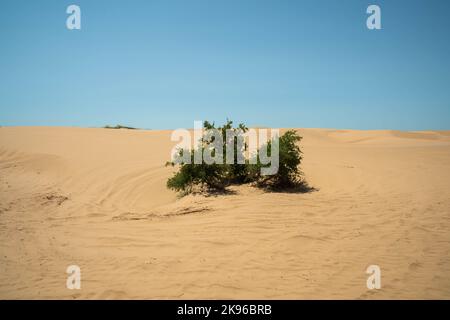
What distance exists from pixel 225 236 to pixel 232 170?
3534 mm

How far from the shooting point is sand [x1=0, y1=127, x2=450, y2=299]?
4.12 m

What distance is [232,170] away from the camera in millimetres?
8969

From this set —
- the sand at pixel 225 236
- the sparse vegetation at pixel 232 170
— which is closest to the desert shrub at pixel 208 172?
the sparse vegetation at pixel 232 170

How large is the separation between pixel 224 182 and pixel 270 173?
4.74ft

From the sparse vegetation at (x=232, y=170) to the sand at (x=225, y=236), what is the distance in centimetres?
47

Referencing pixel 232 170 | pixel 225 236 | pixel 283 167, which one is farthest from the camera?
pixel 232 170

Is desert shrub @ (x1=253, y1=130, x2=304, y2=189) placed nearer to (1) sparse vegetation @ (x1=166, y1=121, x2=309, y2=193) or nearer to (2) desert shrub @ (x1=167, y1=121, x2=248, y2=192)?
(1) sparse vegetation @ (x1=166, y1=121, x2=309, y2=193)

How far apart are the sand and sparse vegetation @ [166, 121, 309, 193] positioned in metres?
0.47

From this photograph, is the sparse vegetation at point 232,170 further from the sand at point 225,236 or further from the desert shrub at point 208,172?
the sand at point 225,236

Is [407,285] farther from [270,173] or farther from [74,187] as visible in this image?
[74,187]

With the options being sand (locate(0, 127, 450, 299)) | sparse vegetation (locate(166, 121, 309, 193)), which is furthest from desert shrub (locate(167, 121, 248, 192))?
sand (locate(0, 127, 450, 299))

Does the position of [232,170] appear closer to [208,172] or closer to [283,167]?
[208,172]

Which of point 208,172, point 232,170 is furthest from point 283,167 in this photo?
point 208,172
